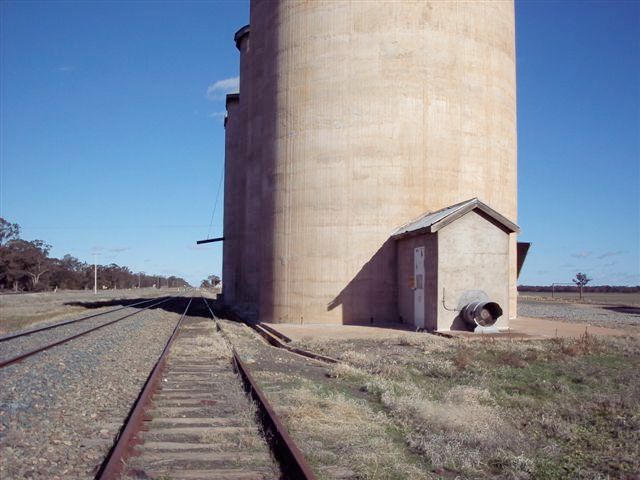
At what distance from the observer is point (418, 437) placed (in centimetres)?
646

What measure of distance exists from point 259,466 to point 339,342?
411 inches

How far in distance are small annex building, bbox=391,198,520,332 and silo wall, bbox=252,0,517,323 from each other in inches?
110

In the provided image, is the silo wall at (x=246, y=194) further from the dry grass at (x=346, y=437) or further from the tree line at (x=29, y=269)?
the tree line at (x=29, y=269)

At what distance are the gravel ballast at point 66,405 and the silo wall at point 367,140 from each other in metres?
8.20

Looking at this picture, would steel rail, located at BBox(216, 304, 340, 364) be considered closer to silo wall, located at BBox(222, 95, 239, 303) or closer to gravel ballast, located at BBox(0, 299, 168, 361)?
gravel ballast, located at BBox(0, 299, 168, 361)

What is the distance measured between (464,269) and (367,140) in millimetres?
6203

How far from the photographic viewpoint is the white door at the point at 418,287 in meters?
18.9

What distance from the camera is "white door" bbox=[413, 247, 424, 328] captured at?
1891 cm

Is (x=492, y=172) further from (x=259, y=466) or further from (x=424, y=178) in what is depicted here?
(x=259, y=466)

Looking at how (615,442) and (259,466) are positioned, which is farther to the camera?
(615,442)

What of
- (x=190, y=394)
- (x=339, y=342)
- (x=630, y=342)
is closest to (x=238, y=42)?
(x=339, y=342)

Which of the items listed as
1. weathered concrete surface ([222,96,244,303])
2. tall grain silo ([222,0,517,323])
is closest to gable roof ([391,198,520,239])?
tall grain silo ([222,0,517,323])

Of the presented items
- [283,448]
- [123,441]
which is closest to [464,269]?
[283,448]

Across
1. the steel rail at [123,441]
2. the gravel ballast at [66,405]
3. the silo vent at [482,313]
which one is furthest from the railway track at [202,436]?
the silo vent at [482,313]
